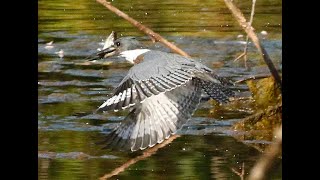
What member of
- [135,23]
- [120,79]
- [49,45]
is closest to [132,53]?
[135,23]

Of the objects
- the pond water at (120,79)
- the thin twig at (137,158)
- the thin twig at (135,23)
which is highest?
the thin twig at (135,23)

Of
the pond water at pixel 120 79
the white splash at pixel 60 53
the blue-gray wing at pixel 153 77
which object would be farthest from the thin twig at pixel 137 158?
the white splash at pixel 60 53

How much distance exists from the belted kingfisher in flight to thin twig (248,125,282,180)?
1.39 feet

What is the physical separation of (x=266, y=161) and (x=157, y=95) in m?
0.75

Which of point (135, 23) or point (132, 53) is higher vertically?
point (135, 23)

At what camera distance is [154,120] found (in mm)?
5855

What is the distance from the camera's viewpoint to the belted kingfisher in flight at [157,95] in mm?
5570

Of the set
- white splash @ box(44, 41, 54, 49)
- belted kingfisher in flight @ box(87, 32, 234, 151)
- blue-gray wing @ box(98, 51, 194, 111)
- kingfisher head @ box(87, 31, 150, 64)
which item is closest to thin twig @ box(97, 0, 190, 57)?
kingfisher head @ box(87, 31, 150, 64)

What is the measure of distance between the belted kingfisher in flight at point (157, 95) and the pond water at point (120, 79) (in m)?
0.23

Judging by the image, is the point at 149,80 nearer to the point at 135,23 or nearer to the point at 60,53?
the point at 135,23

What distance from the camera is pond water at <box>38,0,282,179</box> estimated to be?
19.9 feet

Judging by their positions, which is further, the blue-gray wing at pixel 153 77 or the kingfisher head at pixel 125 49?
the kingfisher head at pixel 125 49

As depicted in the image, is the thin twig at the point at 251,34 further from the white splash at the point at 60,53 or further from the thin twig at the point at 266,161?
the white splash at the point at 60,53
